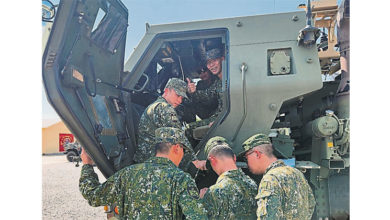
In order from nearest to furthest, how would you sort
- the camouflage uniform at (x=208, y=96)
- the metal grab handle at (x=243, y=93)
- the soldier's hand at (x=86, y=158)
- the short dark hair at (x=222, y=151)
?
the short dark hair at (x=222, y=151)
the soldier's hand at (x=86, y=158)
the metal grab handle at (x=243, y=93)
the camouflage uniform at (x=208, y=96)

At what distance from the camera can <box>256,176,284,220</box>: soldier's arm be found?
5.69 feet

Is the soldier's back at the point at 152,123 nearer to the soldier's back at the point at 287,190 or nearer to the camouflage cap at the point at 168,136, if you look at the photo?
the camouflage cap at the point at 168,136

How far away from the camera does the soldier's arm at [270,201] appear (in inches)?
68.3

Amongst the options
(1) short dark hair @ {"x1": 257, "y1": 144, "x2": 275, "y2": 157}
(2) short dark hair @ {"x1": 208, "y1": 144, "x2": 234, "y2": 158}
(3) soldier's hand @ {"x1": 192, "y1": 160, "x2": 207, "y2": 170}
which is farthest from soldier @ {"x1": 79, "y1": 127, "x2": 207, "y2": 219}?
(1) short dark hair @ {"x1": 257, "y1": 144, "x2": 275, "y2": 157}

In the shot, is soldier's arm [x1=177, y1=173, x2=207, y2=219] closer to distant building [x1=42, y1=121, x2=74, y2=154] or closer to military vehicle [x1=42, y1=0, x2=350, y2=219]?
military vehicle [x1=42, y1=0, x2=350, y2=219]

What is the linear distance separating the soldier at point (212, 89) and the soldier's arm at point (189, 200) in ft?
3.72

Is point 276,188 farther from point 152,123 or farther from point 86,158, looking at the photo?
point 86,158

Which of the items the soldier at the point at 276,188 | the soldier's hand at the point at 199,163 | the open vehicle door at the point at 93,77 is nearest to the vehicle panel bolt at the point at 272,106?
the soldier at the point at 276,188

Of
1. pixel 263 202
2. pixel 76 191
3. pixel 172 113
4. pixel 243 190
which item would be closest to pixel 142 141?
pixel 172 113

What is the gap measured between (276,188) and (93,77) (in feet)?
4.99

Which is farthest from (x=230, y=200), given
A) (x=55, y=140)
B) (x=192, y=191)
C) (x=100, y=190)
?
(x=55, y=140)

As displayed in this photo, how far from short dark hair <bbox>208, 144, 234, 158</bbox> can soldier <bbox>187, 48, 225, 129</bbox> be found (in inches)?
31.2
